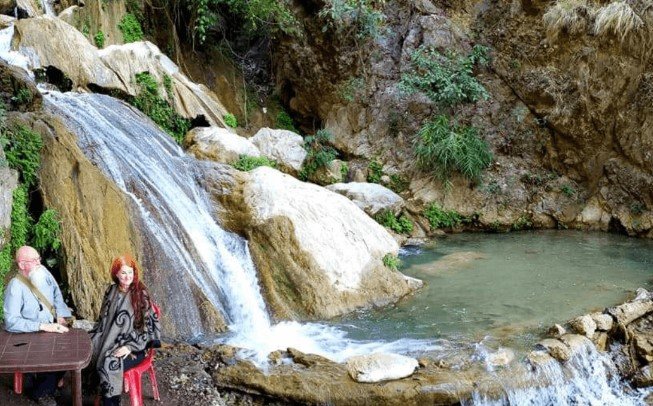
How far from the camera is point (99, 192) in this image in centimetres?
684

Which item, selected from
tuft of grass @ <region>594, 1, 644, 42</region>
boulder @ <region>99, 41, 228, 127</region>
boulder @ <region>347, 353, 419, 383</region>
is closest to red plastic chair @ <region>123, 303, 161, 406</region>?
boulder @ <region>347, 353, 419, 383</region>

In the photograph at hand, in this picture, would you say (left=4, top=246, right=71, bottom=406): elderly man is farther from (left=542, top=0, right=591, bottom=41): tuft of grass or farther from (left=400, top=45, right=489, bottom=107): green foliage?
(left=542, top=0, right=591, bottom=41): tuft of grass

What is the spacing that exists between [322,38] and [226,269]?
378 inches

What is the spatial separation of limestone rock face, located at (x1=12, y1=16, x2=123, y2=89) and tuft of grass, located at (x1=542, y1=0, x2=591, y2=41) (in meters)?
10.5

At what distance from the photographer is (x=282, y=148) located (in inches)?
522

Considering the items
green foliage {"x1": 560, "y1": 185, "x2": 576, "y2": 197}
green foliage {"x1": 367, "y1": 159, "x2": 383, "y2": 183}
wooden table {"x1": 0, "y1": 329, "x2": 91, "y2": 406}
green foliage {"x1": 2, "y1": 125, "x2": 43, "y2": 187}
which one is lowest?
wooden table {"x1": 0, "y1": 329, "x2": 91, "y2": 406}

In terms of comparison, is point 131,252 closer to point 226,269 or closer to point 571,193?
point 226,269

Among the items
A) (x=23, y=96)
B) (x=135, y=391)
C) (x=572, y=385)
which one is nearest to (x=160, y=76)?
(x=23, y=96)

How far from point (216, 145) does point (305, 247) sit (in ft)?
13.6

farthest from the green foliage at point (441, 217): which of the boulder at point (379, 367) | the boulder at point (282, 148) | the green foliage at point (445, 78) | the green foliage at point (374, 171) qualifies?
the boulder at point (379, 367)

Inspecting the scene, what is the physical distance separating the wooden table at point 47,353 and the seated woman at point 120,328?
0.17 meters

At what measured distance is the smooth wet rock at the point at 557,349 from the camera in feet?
19.6

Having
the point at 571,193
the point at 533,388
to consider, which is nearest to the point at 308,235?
the point at 533,388

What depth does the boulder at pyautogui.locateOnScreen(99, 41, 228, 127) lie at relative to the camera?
37.0ft
